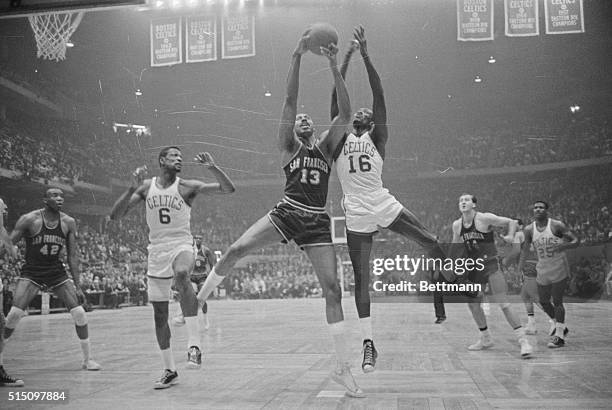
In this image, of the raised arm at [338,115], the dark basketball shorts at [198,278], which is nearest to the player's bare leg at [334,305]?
the raised arm at [338,115]

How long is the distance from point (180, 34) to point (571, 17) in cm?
394

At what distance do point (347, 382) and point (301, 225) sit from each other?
113 centimetres

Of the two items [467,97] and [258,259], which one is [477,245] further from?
[258,259]

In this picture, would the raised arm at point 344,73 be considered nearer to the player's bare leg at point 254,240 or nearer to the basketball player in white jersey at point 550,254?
the player's bare leg at point 254,240

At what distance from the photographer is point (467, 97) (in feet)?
21.7

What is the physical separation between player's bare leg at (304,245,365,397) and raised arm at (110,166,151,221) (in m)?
1.43

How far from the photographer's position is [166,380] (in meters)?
4.28

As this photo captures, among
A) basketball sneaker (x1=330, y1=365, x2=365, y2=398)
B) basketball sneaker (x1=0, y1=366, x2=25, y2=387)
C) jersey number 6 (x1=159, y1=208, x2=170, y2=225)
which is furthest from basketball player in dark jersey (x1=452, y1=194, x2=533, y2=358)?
basketball sneaker (x1=0, y1=366, x2=25, y2=387)

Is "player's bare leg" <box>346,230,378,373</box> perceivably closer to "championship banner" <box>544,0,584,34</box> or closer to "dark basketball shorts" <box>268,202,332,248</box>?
"dark basketball shorts" <box>268,202,332,248</box>

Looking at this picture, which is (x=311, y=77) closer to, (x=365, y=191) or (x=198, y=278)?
(x=365, y=191)

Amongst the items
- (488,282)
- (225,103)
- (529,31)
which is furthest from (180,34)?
(488,282)

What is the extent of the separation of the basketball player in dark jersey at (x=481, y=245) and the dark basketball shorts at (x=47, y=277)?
397cm

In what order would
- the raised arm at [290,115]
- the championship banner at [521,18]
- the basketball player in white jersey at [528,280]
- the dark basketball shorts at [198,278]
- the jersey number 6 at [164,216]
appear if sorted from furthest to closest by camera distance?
the dark basketball shorts at [198,278]
the basketball player in white jersey at [528,280]
the championship banner at [521,18]
the jersey number 6 at [164,216]
the raised arm at [290,115]

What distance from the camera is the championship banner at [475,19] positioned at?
5804 mm
